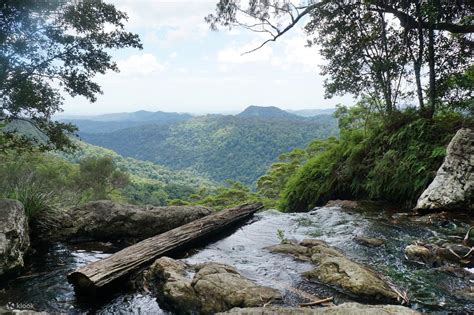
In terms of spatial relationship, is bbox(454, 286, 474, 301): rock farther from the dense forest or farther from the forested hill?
the forested hill

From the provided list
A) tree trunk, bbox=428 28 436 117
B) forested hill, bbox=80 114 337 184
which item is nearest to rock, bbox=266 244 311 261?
tree trunk, bbox=428 28 436 117

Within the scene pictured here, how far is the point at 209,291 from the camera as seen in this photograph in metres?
4.53

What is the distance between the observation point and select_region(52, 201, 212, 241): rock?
8055 millimetres

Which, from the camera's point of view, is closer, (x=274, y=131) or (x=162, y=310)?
(x=162, y=310)

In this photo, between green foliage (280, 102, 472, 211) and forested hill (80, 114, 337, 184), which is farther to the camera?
forested hill (80, 114, 337, 184)

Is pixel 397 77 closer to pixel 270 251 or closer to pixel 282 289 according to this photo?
pixel 270 251

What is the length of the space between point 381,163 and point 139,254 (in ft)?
27.5

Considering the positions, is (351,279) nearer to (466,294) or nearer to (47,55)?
(466,294)

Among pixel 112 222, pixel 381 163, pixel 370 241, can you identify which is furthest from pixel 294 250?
pixel 381 163

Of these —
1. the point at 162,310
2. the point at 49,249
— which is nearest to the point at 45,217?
the point at 49,249

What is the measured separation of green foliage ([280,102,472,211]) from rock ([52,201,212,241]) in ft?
21.4

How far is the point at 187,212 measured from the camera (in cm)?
940

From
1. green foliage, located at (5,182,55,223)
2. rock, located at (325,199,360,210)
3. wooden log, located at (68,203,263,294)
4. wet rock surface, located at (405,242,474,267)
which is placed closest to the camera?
wooden log, located at (68,203,263,294)

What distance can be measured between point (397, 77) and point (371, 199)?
4599 millimetres
